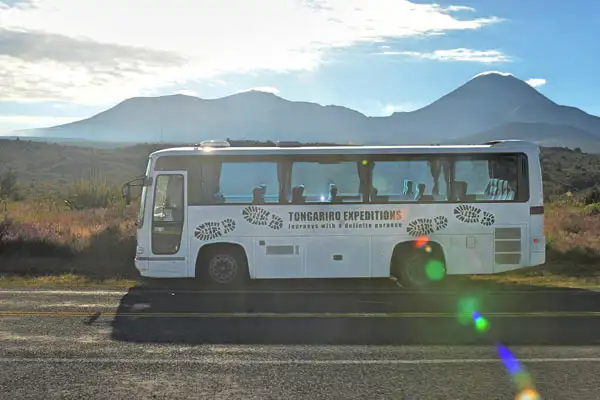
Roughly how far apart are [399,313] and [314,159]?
4.20 m

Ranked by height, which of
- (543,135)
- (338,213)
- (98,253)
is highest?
(543,135)

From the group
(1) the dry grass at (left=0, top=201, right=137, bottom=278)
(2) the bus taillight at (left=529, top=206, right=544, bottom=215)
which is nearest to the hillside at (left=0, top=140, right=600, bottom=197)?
(1) the dry grass at (left=0, top=201, right=137, bottom=278)

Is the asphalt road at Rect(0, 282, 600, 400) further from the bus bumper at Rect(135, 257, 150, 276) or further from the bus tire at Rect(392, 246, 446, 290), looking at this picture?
the bus tire at Rect(392, 246, 446, 290)

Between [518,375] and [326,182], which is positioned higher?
[326,182]

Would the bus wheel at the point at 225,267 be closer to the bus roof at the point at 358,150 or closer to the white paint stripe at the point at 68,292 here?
the white paint stripe at the point at 68,292

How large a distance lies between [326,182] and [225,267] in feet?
9.02

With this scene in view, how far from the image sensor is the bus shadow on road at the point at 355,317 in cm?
865

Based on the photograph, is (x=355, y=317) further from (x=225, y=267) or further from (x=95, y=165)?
(x=95, y=165)

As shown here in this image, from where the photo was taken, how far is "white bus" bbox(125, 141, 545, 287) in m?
12.9

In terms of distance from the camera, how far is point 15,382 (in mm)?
6770

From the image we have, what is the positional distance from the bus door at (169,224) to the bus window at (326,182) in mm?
2346

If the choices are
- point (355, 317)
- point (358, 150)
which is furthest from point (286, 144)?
point (355, 317)

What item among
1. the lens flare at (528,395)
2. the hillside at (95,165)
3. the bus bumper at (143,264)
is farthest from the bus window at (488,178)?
the hillside at (95,165)

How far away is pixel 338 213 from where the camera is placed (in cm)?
1298
